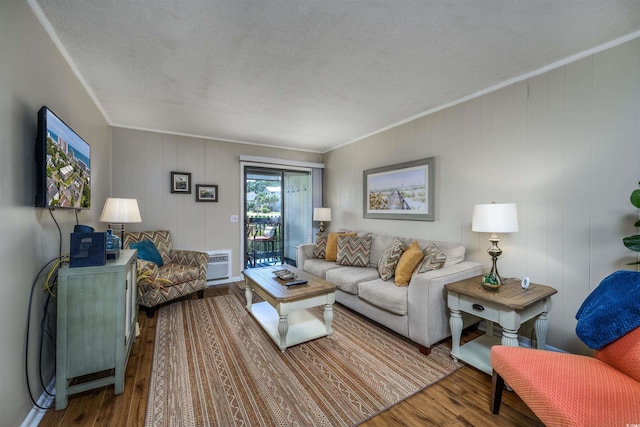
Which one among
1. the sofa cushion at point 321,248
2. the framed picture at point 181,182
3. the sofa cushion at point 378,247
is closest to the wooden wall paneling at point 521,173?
the sofa cushion at point 378,247

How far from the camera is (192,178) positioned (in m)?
4.16

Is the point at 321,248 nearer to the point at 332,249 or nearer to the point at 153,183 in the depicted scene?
the point at 332,249

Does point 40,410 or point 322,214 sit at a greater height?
point 322,214

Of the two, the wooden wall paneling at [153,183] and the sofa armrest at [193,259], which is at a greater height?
the wooden wall paneling at [153,183]

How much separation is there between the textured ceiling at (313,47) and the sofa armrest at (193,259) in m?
1.86

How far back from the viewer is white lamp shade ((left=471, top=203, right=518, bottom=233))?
206cm

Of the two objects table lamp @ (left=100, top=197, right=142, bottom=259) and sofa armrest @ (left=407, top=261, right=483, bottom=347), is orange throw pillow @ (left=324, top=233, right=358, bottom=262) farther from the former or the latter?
table lamp @ (left=100, top=197, right=142, bottom=259)

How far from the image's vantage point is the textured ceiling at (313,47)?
5.10 feet

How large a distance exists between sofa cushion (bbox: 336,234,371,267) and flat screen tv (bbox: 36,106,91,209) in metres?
2.77

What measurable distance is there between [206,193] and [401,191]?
120 inches

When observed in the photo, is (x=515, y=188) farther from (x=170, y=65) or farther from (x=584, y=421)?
(x=170, y=65)

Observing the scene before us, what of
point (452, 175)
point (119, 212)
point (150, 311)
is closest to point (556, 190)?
point (452, 175)

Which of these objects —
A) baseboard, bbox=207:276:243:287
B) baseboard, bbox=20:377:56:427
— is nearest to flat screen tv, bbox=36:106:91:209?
baseboard, bbox=20:377:56:427

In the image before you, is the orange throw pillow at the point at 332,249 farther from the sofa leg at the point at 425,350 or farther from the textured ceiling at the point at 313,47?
the textured ceiling at the point at 313,47
